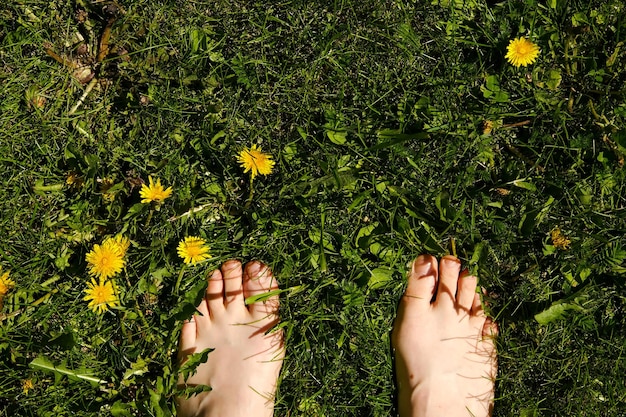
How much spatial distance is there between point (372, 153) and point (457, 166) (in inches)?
13.0

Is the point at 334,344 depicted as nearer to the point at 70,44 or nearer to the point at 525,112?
the point at 525,112

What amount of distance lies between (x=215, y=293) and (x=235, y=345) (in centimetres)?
22

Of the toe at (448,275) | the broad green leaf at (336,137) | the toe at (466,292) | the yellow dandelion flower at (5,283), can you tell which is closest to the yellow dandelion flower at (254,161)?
the broad green leaf at (336,137)

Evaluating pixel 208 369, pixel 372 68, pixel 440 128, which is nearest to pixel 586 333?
pixel 440 128

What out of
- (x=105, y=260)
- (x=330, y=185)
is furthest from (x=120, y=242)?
(x=330, y=185)

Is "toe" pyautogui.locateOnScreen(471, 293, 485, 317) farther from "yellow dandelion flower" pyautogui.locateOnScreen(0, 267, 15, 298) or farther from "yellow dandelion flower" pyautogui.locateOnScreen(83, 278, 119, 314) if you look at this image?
"yellow dandelion flower" pyautogui.locateOnScreen(0, 267, 15, 298)

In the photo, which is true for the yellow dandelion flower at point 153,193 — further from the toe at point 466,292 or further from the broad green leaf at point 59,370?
the toe at point 466,292

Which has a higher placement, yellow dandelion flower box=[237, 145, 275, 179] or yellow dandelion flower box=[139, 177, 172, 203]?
yellow dandelion flower box=[237, 145, 275, 179]

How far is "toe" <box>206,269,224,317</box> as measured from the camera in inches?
85.4

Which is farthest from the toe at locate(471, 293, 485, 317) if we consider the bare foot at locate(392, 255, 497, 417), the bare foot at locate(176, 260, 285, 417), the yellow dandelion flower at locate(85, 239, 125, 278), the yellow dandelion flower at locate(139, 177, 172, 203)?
the yellow dandelion flower at locate(85, 239, 125, 278)

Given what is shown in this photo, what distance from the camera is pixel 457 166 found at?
2.12 metres

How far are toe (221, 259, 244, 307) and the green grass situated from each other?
47 mm

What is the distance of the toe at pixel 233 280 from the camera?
2156 millimetres

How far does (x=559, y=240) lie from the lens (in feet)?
6.79
